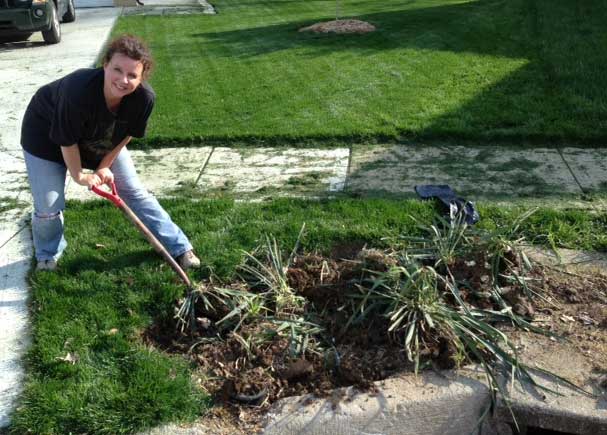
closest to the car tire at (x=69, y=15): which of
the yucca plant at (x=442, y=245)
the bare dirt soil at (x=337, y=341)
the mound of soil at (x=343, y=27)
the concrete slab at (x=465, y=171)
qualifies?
the mound of soil at (x=343, y=27)

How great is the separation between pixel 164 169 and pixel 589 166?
11.1 ft

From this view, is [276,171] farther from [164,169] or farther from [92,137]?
[92,137]

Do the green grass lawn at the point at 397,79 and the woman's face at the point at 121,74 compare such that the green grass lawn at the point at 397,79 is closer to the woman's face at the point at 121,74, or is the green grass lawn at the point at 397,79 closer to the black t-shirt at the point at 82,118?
the black t-shirt at the point at 82,118

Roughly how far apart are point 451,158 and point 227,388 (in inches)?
121

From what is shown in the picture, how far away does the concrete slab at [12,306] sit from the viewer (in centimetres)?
304

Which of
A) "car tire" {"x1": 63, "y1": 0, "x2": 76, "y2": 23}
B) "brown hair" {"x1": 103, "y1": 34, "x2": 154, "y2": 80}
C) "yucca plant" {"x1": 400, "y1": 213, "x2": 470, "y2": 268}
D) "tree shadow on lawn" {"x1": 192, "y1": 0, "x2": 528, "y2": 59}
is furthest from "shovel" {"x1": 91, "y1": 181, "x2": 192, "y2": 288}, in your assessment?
"car tire" {"x1": 63, "y1": 0, "x2": 76, "y2": 23}

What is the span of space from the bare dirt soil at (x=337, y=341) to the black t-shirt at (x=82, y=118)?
3.51 ft

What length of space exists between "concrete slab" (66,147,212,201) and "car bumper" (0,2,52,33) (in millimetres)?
6010

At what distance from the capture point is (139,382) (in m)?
2.99

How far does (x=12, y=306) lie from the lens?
12.0ft

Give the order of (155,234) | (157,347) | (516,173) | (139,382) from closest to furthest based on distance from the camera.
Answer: (139,382) → (157,347) → (155,234) → (516,173)

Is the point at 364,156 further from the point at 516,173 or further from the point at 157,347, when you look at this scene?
the point at 157,347

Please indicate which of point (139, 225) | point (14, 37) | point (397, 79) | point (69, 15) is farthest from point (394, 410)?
point (69, 15)

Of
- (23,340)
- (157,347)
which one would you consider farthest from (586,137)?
(23,340)
